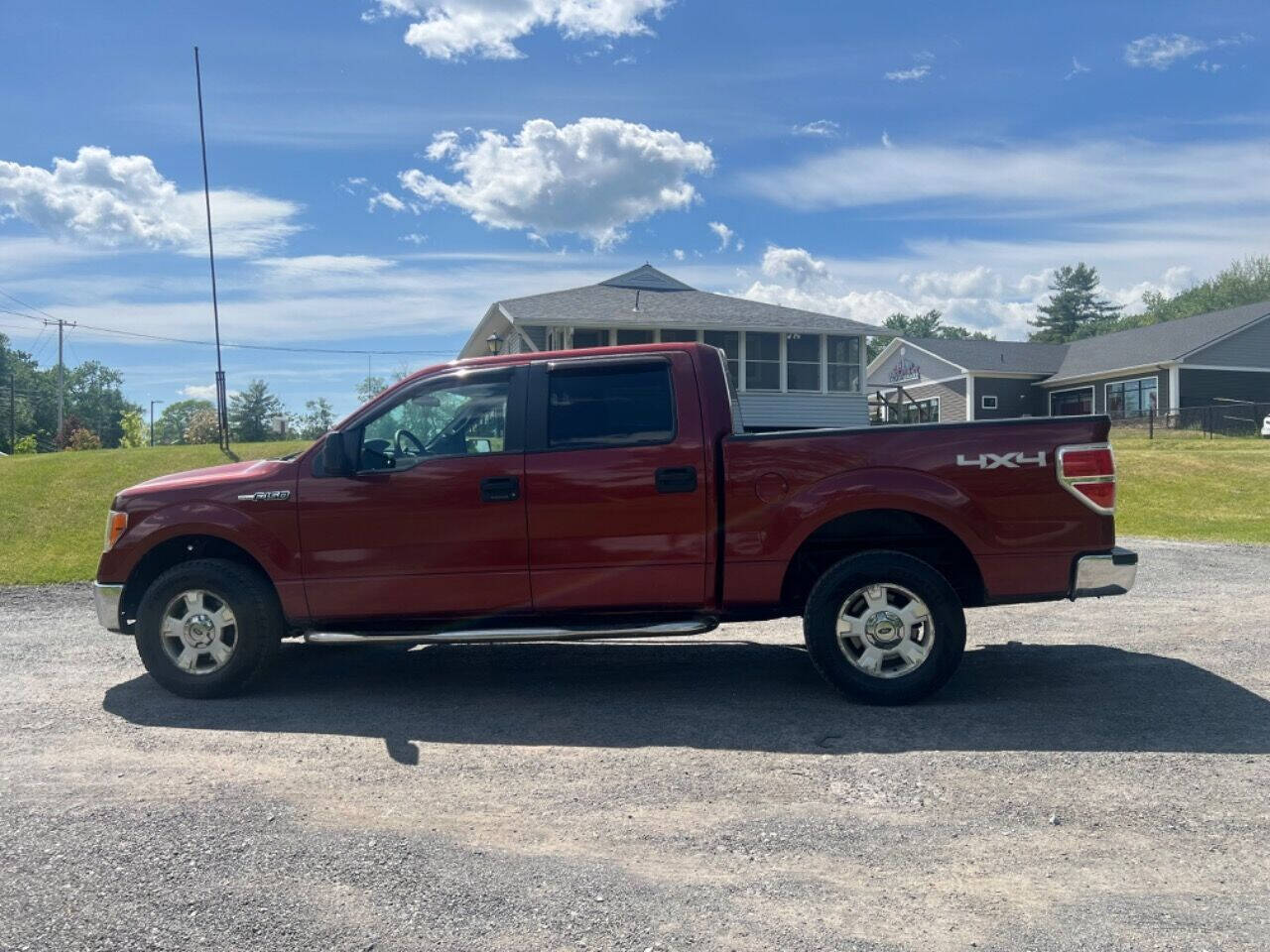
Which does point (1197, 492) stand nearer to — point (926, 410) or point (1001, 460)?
point (1001, 460)

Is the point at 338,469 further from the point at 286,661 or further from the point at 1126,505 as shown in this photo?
the point at 1126,505

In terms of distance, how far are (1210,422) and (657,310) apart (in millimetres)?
19458

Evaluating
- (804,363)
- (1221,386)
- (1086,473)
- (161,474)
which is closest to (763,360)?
(804,363)

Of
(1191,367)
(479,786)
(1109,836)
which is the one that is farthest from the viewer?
(1191,367)

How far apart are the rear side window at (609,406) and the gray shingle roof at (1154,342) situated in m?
38.2

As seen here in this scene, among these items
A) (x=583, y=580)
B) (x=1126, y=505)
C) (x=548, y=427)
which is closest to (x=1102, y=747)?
(x=583, y=580)

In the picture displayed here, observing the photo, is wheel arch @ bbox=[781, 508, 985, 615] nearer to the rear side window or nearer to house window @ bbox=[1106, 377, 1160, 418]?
the rear side window

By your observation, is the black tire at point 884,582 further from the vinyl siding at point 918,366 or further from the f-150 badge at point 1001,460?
the vinyl siding at point 918,366

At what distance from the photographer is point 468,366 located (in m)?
5.97

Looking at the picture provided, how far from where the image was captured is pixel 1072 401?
4391cm

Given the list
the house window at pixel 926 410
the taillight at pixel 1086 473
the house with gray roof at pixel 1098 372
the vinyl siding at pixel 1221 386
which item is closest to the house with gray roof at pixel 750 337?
the house with gray roof at pixel 1098 372

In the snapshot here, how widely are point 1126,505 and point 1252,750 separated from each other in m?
15.5

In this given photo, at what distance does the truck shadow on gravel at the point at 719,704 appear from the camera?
4926 mm

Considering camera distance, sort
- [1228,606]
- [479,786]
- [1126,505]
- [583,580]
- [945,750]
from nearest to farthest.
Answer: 1. [479,786]
2. [945,750]
3. [583,580]
4. [1228,606]
5. [1126,505]
